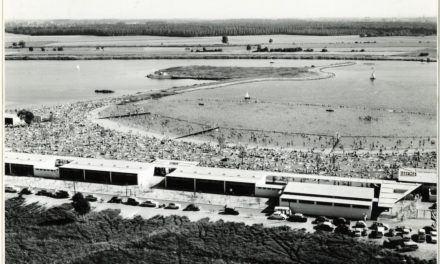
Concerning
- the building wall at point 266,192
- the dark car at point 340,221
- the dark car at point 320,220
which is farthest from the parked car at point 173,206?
the dark car at point 340,221

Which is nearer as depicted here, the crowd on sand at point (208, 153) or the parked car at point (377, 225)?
the parked car at point (377, 225)

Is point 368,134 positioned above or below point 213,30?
below

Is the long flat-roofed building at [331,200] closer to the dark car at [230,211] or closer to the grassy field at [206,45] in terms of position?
the dark car at [230,211]

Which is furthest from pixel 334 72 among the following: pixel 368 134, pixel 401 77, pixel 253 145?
pixel 253 145

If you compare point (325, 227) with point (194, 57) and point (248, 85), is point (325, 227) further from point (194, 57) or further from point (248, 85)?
point (194, 57)

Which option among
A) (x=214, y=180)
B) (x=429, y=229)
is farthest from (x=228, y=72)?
(x=429, y=229)

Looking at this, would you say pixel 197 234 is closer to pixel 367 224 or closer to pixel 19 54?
pixel 367 224

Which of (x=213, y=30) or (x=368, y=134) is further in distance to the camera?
(x=213, y=30)
